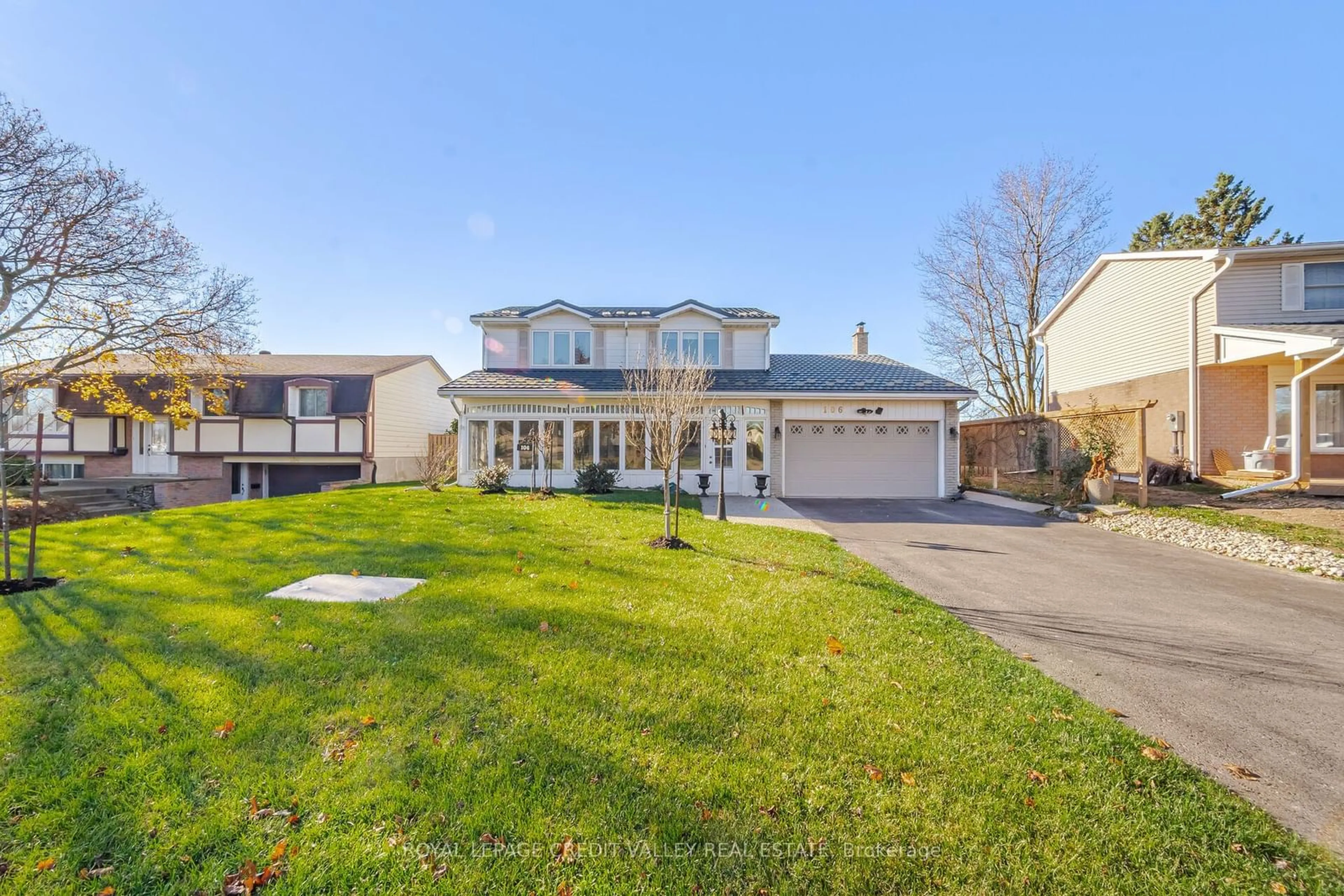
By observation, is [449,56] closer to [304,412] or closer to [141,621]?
[141,621]

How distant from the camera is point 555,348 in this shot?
17156 mm

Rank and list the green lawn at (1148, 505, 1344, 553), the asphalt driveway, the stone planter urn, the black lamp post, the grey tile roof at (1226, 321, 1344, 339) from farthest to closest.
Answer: the stone planter urn, the grey tile roof at (1226, 321, 1344, 339), the black lamp post, the green lawn at (1148, 505, 1344, 553), the asphalt driveway

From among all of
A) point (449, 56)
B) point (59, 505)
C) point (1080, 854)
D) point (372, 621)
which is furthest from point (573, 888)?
point (59, 505)

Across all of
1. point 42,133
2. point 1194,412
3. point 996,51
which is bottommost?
→ point 1194,412

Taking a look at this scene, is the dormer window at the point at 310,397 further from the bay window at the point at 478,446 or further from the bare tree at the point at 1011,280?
the bare tree at the point at 1011,280

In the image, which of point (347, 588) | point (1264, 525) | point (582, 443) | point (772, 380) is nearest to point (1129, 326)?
point (1264, 525)

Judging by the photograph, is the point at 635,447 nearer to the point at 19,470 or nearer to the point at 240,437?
the point at 240,437

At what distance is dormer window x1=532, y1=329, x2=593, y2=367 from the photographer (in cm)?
1712

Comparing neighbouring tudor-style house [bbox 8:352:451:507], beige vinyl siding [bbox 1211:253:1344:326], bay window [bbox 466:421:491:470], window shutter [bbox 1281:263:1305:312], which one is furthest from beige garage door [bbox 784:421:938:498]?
neighbouring tudor-style house [bbox 8:352:451:507]

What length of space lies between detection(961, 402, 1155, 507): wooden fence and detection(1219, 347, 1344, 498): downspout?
1.69 m

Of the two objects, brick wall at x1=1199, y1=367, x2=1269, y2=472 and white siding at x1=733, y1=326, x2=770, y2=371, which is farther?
white siding at x1=733, y1=326, x2=770, y2=371

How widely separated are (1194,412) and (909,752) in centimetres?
1638

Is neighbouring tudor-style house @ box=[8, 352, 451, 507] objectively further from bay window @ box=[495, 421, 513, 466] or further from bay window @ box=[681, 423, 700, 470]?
bay window @ box=[681, 423, 700, 470]

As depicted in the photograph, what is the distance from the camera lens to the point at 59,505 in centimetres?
1341
